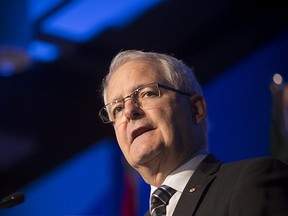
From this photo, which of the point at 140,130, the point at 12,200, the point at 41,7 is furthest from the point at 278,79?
the point at 12,200

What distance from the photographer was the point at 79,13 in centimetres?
393

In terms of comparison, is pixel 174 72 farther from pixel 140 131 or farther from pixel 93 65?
pixel 93 65

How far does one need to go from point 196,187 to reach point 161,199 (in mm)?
145

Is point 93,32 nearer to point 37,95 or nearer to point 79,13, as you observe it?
point 79,13

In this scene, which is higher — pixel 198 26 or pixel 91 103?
pixel 198 26

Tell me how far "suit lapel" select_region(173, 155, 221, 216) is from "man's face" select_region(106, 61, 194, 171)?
0.11m

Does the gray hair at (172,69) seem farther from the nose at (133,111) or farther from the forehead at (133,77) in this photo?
the nose at (133,111)

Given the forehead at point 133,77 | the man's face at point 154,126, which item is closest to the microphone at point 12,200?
the man's face at point 154,126

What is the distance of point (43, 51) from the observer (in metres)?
3.91

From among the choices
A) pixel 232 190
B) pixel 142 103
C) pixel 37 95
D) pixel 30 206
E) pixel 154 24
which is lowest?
pixel 30 206

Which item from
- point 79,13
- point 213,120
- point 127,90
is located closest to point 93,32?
point 79,13

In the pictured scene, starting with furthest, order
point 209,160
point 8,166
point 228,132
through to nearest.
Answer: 1. point 8,166
2. point 228,132
3. point 209,160

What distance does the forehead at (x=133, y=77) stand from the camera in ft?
5.92

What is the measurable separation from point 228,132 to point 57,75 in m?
1.49
